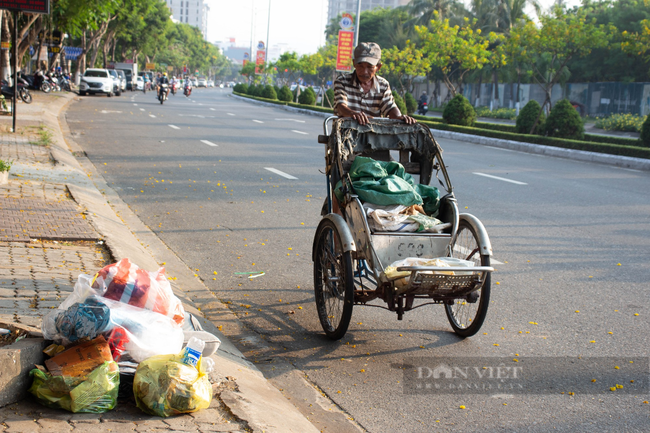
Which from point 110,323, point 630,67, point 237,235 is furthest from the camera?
point 630,67

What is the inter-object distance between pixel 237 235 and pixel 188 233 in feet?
1.79

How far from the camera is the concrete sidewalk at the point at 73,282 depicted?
117 inches

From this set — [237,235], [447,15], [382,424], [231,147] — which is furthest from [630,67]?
[382,424]

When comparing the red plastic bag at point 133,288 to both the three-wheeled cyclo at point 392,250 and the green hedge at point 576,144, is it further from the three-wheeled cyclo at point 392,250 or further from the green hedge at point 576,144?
the green hedge at point 576,144

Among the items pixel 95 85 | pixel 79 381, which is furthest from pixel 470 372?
pixel 95 85

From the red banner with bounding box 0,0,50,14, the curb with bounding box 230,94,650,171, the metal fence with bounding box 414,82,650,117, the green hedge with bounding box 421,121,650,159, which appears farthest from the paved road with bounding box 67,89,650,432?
the metal fence with bounding box 414,82,650,117

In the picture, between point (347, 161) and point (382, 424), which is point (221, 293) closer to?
point (347, 161)

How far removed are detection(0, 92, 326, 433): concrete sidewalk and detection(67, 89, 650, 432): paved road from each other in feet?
0.97

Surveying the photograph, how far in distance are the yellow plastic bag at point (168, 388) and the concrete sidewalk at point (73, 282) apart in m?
0.04

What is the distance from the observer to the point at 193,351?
3371 millimetres

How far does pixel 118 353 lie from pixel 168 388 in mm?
359

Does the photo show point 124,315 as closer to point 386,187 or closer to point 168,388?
point 168,388

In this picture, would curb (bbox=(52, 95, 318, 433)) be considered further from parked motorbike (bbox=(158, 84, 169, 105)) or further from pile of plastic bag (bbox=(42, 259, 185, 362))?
parked motorbike (bbox=(158, 84, 169, 105))

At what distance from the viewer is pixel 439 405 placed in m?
3.76
